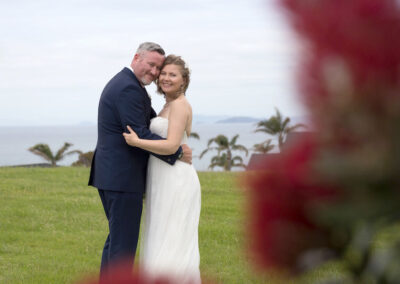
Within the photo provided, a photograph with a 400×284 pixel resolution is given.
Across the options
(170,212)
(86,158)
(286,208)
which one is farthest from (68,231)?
(86,158)

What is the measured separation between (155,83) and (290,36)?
5.73 m

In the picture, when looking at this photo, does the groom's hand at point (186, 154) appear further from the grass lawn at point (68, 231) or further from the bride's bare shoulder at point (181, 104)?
the grass lawn at point (68, 231)

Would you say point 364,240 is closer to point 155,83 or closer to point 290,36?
point 290,36

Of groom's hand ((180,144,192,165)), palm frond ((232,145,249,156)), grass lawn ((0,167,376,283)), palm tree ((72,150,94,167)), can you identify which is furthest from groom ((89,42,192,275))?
palm frond ((232,145,249,156))

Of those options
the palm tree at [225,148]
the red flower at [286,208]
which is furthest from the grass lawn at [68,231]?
the palm tree at [225,148]

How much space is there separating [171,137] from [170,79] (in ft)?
1.91

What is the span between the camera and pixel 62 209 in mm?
12906

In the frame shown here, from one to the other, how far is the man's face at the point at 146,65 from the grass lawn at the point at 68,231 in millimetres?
1608

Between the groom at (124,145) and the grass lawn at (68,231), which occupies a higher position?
the groom at (124,145)

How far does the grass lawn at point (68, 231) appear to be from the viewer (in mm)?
8328

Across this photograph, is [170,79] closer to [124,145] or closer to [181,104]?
[181,104]

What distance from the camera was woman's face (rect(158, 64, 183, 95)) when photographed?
19.2 ft

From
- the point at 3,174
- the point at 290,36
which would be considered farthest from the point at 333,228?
the point at 3,174

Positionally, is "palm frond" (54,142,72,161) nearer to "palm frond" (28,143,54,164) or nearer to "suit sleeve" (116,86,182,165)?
"palm frond" (28,143,54,164)
